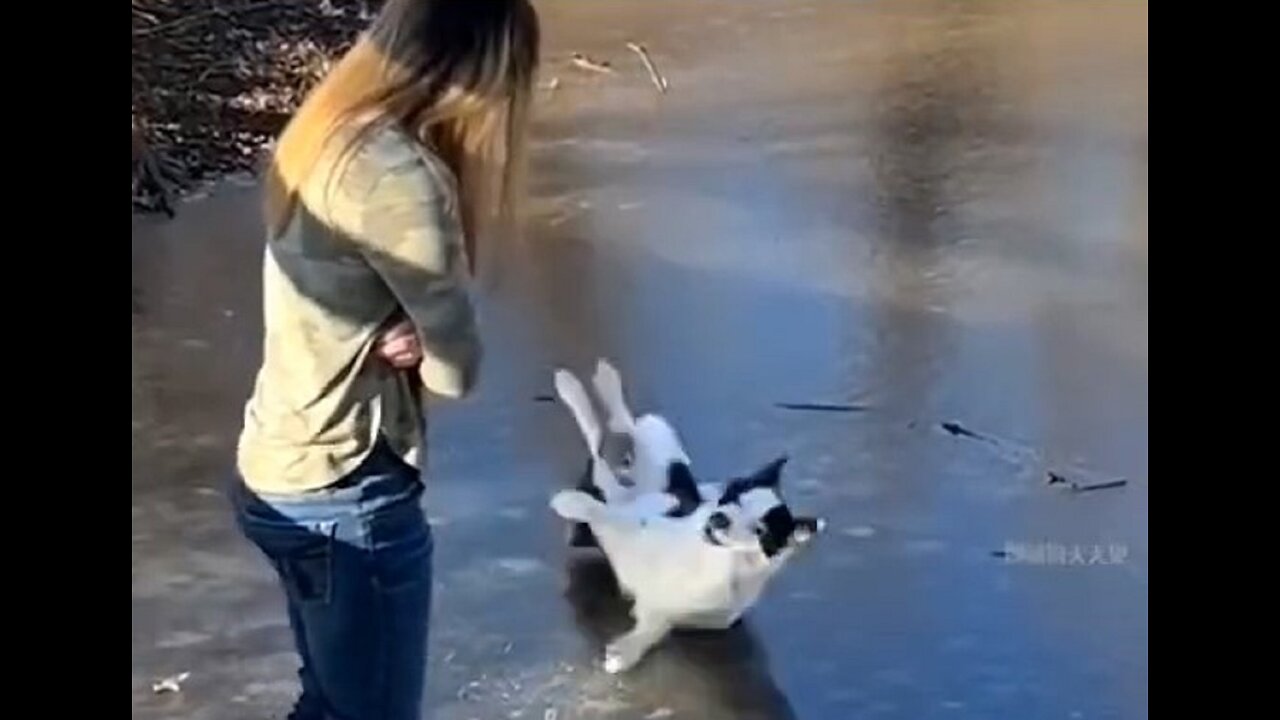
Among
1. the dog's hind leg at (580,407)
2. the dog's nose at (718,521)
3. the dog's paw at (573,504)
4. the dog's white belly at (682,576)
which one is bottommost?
the dog's white belly at (682,576)

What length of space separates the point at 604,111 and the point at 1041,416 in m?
0.39

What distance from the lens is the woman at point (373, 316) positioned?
4.73 feet

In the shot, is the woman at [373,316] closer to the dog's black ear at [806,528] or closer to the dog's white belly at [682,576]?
the dog's white belly at [682,576]

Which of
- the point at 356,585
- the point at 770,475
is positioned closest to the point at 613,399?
the point at 770,475

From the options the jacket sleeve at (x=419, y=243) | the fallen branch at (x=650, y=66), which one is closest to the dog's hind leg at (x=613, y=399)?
the jacket sleeve at (x=419, y=243)

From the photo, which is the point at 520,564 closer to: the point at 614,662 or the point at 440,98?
the point at 614,662

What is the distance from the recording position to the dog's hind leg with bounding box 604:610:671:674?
58.4 inches

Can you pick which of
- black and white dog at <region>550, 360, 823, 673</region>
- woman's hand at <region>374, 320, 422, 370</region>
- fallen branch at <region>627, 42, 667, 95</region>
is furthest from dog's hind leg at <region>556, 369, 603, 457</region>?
fallen branch at <region>627, 42, 667, 95</region>

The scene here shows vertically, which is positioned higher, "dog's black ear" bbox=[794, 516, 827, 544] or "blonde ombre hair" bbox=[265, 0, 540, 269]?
"blonde ombre hair" bbox=[265, 0, 540, 269]

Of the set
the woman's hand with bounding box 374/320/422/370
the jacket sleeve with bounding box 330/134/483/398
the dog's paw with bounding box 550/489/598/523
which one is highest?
the jacket sleeve with bounding box 330/134/483/398

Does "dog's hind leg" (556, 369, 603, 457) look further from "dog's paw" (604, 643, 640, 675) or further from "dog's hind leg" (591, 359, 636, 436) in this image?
"dog's paw" (604, 643, 640, 675)

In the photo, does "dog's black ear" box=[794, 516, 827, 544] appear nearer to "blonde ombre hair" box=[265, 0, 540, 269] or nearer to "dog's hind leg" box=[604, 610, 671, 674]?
"dog's hind leg" box=[604, 610, 671, 674]

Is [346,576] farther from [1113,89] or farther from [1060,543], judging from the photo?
[1113,89]

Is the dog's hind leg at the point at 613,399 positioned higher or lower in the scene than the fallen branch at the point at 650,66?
lower
